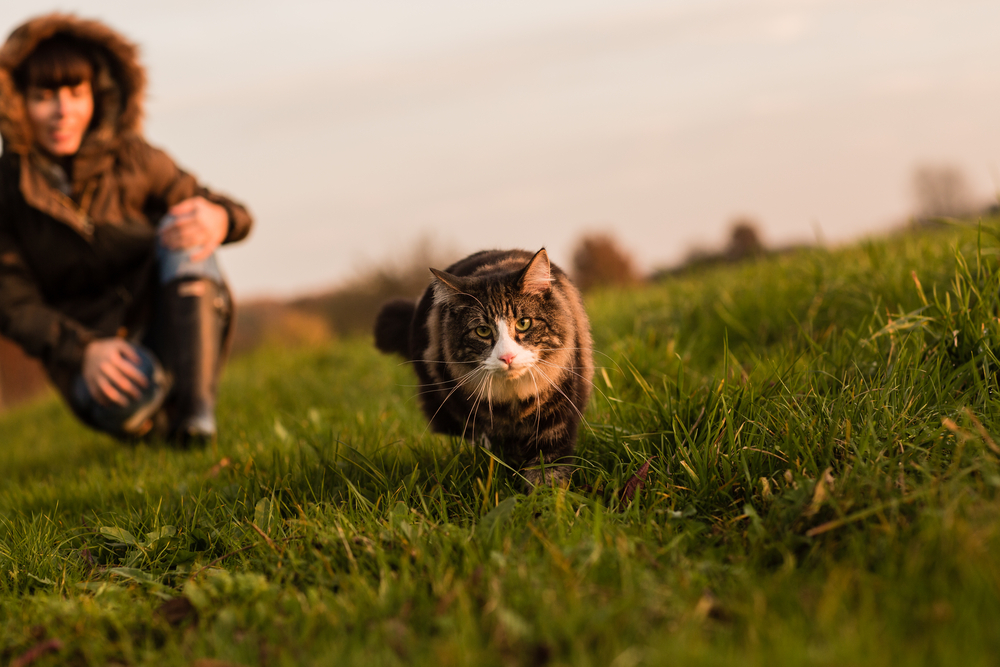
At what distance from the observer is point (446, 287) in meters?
2.33

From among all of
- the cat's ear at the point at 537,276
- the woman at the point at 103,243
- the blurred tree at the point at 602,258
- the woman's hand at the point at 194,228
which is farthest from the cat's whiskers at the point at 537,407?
the blurred tree at the point at 602,258

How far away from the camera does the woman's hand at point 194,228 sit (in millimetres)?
3666

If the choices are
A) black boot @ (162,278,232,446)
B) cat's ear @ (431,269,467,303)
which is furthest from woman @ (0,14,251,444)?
cat's ear @ (431,269,467,303)

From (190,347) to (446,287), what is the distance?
6.97ft

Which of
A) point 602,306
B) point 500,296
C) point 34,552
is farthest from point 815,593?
point 602,306

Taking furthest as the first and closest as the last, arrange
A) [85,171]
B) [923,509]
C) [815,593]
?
[85,171]
[923,509]
[815,593]

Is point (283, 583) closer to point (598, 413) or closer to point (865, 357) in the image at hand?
point (598, 413)

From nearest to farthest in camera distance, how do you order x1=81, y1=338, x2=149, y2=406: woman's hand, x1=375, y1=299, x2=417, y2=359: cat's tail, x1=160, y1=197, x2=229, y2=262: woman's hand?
x1=375, y1=299, x2=417, y2=359: cat's tail < x1=81, y1=338, x2=149, y2=406: woman's hand < x1=160, y1=197, x2=229, y2=262: woman's hand

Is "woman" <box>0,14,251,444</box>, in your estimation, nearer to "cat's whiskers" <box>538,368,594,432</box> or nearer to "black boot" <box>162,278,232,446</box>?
"black boot" <box>162,278,232,446</box>

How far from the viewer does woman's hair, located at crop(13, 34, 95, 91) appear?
3.56 meters

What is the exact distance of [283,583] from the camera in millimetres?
1747

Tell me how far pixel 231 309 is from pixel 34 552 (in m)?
2.14

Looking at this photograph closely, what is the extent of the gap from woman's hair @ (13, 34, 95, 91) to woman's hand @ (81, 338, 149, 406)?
142 cm

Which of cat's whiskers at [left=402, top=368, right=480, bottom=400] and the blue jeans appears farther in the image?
the blue jeans
